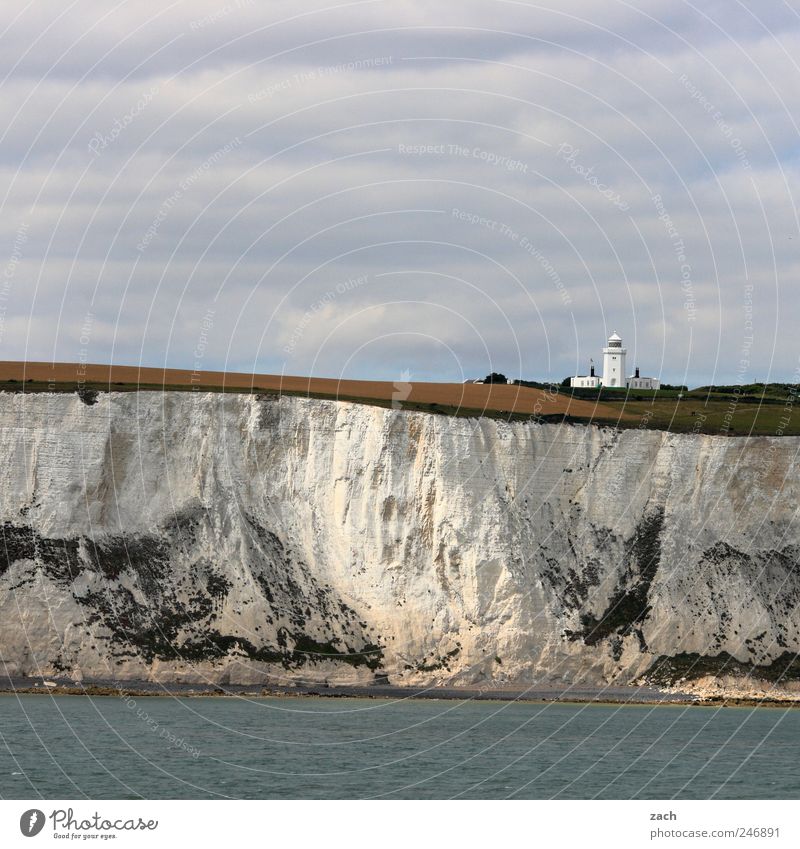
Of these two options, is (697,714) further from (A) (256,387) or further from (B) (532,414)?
(A) (256,387)

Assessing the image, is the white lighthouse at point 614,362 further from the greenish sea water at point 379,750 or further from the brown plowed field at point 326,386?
the greenish sea water at point 379,750

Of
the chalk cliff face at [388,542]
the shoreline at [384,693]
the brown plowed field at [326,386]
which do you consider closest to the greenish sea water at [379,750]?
the shoreline at [384,693]

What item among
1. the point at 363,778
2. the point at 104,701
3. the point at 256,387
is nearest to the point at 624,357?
the point at 256,387

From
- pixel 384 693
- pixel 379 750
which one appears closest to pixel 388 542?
pixel 384 693

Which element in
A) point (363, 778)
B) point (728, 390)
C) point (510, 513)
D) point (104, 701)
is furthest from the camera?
point (728, 390)

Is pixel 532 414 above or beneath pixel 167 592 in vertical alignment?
above

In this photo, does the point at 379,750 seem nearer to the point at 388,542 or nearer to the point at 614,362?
the point at 388,542
